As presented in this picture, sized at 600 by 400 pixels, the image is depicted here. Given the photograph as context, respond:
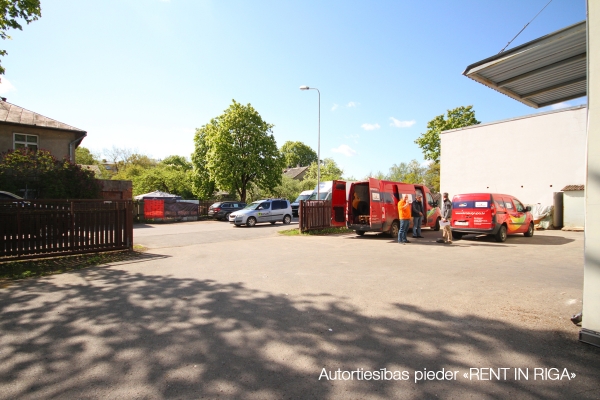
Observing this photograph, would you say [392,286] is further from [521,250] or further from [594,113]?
[521,250]

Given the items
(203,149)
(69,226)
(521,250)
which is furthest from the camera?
(203,149)

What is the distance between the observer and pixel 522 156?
19.8 metres

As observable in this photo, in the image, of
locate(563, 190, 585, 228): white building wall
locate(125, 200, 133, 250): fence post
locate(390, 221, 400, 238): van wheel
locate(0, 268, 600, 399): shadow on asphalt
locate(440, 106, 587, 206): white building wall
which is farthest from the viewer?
locate(440, 106, 587, 206): white building wall

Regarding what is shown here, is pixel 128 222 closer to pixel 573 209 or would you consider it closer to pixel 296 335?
pixel 296 335

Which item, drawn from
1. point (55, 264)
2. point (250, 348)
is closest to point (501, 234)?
point (250, 348)

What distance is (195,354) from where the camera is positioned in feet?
10.7

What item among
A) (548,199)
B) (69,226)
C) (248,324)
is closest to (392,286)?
(248,324)

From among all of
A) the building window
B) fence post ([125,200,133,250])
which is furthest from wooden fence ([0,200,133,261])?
the building window

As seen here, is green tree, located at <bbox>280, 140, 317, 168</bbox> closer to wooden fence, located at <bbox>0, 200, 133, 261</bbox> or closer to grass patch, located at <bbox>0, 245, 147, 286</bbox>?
wooden fence, located at <bbox>0, 200, 133, 261</bbox>

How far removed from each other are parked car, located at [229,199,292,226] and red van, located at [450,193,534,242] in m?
12.0

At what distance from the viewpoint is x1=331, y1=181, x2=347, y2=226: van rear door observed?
15.0 meters

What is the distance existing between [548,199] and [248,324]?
69.7 feet

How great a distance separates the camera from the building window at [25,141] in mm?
20828

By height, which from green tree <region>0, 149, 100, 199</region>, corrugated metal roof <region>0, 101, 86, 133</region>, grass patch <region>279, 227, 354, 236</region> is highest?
corrugated metal roof <region>0, 101, 86, 133</region>
